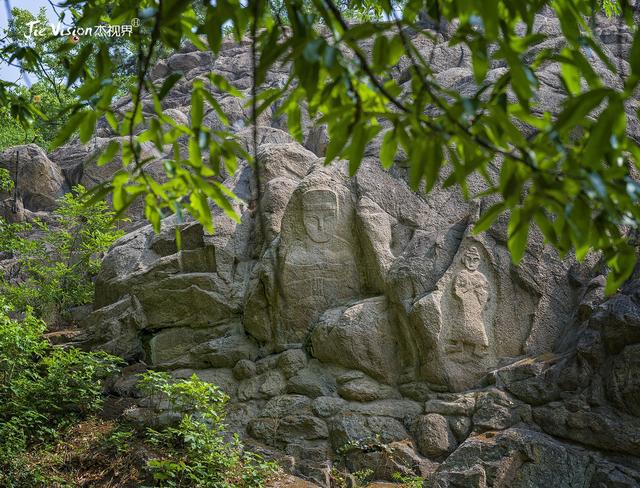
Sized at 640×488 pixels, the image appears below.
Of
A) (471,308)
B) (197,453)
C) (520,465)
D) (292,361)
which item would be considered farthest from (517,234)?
(292,361)

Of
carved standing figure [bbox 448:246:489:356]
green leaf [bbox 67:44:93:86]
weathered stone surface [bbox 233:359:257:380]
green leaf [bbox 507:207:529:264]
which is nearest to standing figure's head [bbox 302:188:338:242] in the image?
weathered stone surface [bbox 233:359:257:380]

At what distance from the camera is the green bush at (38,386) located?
7.73 m

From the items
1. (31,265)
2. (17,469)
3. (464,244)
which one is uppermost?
(31,265)

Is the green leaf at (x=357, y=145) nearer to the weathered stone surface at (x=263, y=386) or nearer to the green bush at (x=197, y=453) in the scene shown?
the green bush at (x=197, y=453)

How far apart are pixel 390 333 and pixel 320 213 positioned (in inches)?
71.2

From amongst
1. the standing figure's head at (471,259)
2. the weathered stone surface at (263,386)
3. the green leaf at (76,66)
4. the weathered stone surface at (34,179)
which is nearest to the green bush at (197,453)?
the weathered stone surface at (263,386)

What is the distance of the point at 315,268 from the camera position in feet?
29.2

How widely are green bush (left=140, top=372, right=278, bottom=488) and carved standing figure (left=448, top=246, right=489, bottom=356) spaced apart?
2.53 m

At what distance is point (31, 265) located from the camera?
495 inches

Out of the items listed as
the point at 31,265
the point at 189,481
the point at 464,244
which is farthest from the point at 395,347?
the point at 31,265

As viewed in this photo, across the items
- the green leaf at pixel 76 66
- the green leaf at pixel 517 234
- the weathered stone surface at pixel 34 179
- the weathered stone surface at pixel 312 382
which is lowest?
the weathered stone surface at pixel 312 382

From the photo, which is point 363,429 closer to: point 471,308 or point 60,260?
point 471,308

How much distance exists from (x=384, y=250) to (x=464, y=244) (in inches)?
40.4

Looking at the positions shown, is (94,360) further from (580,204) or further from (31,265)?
(580,204)
